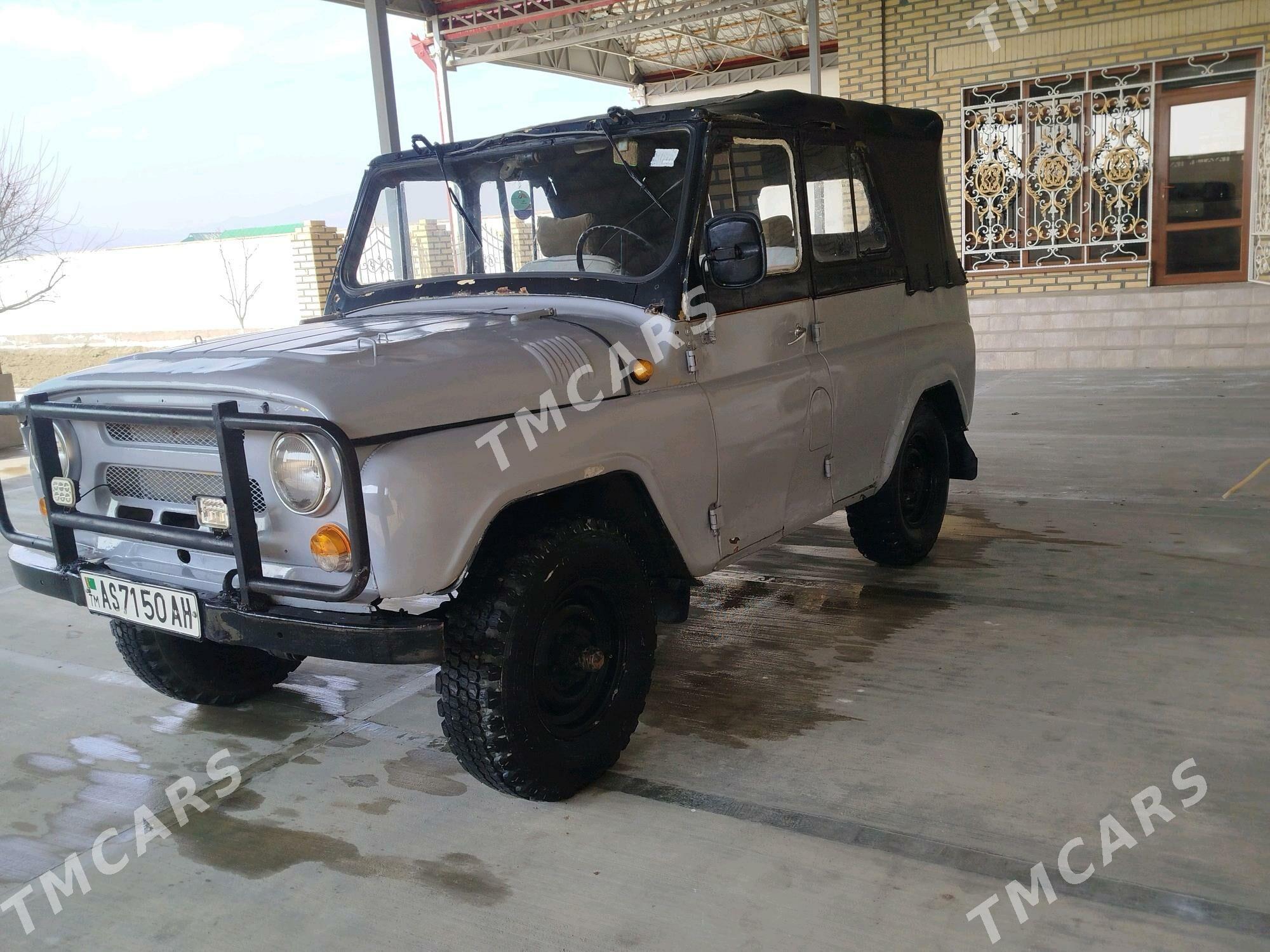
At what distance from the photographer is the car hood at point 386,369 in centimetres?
257

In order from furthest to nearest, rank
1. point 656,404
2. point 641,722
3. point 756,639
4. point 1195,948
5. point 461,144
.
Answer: point 756,639
point 461,144
point 641,722
point 656,404
point 1195,948

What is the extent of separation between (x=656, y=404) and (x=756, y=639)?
1.46 m

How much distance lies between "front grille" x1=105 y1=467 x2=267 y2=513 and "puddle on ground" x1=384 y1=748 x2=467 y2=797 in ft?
3.35

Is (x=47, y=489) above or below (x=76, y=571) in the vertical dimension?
above

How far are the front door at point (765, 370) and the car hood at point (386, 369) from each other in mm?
589

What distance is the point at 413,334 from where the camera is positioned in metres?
3.14

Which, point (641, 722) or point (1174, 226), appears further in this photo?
point (1174, 226)

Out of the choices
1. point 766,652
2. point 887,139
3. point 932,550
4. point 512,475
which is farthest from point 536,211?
point 932,550

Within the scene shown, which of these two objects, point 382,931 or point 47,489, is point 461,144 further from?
Answer: point 382,931

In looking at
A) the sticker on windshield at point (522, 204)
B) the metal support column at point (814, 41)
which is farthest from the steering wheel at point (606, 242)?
the metal support column at point (814, 41)

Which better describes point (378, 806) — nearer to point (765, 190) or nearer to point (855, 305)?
point (765, 190)

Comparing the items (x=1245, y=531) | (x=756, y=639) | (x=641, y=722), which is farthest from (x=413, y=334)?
(x=1245, y=531)

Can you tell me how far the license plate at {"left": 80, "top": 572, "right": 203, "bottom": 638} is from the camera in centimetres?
280

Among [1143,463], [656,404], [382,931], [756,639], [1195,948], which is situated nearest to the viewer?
[1195,948]
